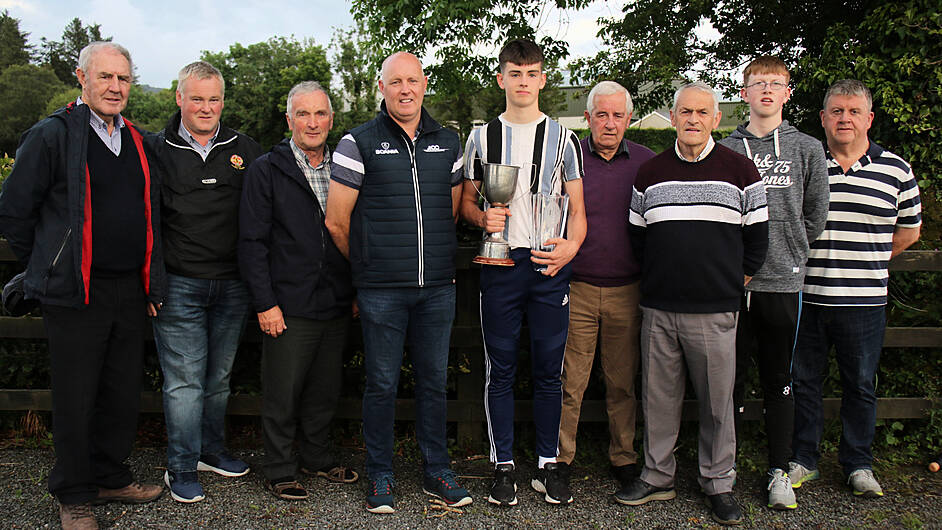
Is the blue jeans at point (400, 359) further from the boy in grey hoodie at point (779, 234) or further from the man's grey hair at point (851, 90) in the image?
the man's grey hair at point (851, 90)

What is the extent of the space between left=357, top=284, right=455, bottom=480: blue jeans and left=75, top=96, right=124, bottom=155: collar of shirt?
1.41m

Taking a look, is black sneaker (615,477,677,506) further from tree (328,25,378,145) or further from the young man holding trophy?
tree (328,25,378,145)

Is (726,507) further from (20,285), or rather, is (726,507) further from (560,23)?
(560,23)

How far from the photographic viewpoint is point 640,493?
140 inches

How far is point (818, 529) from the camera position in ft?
10.8

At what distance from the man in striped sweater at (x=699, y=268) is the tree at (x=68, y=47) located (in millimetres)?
103329

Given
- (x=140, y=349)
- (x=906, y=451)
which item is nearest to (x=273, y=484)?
(x=140, y=349)

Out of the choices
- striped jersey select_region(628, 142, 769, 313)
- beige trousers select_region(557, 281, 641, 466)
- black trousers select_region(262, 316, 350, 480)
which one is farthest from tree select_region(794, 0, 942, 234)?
black trousers select_region(262, 316, 350, 480)

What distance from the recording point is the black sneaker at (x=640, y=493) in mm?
3543

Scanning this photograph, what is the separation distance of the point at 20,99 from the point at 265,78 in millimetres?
24131

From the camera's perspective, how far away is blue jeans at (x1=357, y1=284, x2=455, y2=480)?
3.41m

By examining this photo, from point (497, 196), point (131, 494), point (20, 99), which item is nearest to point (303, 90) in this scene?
point (497, 196)

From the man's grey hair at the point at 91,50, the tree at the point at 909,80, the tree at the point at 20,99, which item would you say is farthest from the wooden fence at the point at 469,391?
the tree at the point at 20,99

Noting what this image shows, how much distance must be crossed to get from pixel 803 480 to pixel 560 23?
8.59 m
